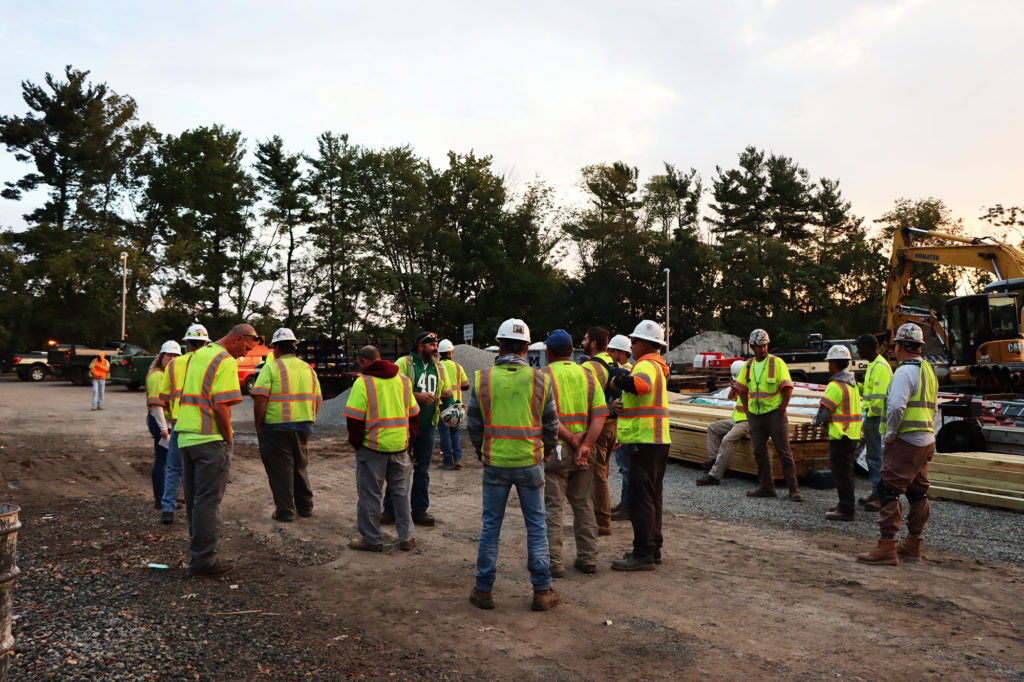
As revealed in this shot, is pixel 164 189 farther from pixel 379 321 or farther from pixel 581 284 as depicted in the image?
pixel 581 284

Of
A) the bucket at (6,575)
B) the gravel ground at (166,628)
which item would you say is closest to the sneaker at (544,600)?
the gravel ground at (166,628)

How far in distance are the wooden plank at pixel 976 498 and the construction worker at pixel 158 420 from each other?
30.1ft

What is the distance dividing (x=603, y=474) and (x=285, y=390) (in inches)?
136

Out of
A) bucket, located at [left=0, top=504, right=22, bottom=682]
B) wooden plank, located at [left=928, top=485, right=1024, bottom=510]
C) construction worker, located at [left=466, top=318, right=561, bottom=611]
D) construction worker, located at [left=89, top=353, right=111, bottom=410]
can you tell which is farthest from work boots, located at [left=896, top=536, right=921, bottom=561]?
construction worker, located at [left=89, top=353, right=111, bottom=410]

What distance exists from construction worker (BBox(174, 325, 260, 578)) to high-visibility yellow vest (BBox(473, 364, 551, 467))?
2080 millimetres

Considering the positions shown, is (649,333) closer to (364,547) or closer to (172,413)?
(364,547)

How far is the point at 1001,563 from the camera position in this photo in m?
6.61

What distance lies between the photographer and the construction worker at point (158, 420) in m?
8.23

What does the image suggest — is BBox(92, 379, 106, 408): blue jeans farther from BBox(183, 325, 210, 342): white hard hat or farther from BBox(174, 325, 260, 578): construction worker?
BBox(174, 325, 260, 578): construction worker

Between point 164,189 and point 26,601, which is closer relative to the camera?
point 26,601

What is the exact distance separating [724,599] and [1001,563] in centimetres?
295

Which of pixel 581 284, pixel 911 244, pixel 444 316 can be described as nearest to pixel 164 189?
pixel 444 316

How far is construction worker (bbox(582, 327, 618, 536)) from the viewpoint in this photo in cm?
742

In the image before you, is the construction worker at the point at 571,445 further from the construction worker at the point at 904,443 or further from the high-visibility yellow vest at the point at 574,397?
the construction worker at the point at 904,443
